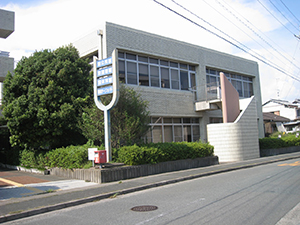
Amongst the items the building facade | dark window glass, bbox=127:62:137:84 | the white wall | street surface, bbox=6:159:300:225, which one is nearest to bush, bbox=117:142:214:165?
the white wall

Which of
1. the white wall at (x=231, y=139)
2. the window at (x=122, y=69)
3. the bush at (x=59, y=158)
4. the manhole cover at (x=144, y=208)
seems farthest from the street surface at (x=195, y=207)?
the window at (x=122, y=69)

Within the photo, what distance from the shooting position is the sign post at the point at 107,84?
1334 cm

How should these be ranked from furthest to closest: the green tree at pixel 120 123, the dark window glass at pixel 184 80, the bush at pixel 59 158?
the dark window glass at pixel 184 80 < the green tree at pixel 120 123 < the bush at pixel 59 158

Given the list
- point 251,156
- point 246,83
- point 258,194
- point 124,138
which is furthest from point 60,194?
point 246,83

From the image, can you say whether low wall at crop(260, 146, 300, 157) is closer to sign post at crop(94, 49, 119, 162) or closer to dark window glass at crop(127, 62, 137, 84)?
dark window glass at crop(127, 62, 137, 84)

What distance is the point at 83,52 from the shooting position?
21000 millimetres

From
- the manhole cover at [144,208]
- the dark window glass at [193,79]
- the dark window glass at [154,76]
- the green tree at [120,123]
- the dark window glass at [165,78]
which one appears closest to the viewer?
the manhole cover at [144,208]

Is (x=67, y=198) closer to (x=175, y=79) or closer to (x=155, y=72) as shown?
(x=155, y=72)

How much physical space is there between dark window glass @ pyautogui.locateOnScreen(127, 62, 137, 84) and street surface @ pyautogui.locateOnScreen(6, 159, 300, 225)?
440 inches

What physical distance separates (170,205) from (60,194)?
158 inches

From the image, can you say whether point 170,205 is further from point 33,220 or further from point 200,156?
point 200,156

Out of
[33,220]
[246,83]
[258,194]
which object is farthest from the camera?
[246,83]

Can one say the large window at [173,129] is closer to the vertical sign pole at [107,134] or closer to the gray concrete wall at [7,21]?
the vertical sign pole at [107,134]

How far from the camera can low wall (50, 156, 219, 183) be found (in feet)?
40.0
